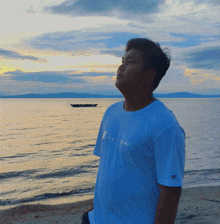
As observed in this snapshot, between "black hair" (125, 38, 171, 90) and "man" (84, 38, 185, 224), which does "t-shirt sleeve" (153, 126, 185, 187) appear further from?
"black hair" (125, 38, 171, 90)

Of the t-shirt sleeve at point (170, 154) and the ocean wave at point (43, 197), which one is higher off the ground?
the t-shirt sleeve at point (170, 154)

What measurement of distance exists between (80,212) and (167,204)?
6.18 meters

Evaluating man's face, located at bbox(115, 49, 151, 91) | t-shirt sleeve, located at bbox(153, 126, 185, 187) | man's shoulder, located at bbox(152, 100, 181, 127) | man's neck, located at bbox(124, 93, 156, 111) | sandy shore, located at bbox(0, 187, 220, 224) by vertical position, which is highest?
man's face, located at bbox(115, 49, 151, 91)

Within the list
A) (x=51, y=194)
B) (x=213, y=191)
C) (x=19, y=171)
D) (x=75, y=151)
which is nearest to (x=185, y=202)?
(x=213, y=191)

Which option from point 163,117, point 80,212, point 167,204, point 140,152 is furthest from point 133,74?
point 80,212

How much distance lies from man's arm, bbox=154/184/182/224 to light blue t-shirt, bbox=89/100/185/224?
66 millimetres

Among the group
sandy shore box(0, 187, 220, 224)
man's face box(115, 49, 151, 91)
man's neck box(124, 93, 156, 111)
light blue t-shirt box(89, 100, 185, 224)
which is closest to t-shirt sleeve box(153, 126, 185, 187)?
light blue t-shirt box(89, 100, 185, 224)

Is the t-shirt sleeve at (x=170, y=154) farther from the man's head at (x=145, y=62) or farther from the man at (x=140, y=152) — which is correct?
the man's head at (x=145, y=62)

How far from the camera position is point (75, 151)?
19.8m

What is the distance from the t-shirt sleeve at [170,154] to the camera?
1.54 m

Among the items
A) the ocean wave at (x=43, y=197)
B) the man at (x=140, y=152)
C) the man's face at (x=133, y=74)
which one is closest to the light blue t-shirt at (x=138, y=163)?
the man at (x=140, y=152)

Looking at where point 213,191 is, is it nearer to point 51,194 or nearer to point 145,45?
point 51,194

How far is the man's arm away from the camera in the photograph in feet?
5.28

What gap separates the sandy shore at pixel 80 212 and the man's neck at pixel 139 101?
4.94 m
